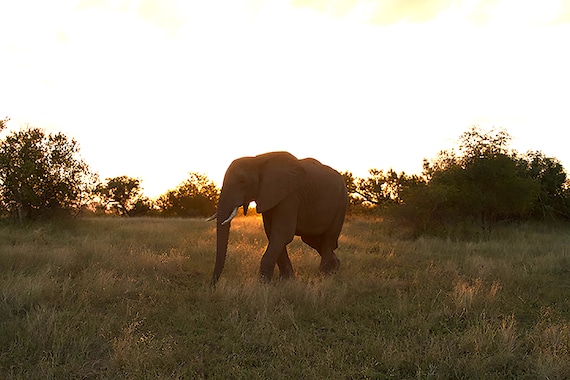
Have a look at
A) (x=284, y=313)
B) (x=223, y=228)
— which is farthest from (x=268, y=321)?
(x=223, y=228)

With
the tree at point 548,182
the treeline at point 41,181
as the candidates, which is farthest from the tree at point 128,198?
the tree at point 548,182

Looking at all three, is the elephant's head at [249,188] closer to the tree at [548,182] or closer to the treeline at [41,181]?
the treeline at [41,181]

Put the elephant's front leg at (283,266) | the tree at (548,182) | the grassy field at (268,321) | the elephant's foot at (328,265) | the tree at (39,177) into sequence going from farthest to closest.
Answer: the tree at (548,182) < the tree at (39,177) < the elephant's foot at (328,265) < the elephant's front leg at (283,266) < the grassy field at (268,321)

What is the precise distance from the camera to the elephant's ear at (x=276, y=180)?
7906 millimetres

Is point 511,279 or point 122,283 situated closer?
point 122,283

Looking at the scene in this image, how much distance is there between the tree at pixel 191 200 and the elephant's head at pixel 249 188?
40.6 meters

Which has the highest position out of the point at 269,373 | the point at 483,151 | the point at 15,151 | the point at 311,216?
the point at 483,151

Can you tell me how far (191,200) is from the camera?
160ft

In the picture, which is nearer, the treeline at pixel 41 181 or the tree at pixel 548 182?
the treeline at pixel 41 181

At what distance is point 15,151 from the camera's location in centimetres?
1675

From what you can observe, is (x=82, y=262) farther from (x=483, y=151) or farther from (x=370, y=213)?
(x=370, y=213)

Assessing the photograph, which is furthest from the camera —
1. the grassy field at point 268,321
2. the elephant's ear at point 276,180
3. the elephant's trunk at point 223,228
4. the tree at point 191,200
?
the tree at point 191,200

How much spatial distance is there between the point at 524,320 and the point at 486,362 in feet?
8.07

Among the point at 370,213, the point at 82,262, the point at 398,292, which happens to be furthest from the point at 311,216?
the point at 370,213
